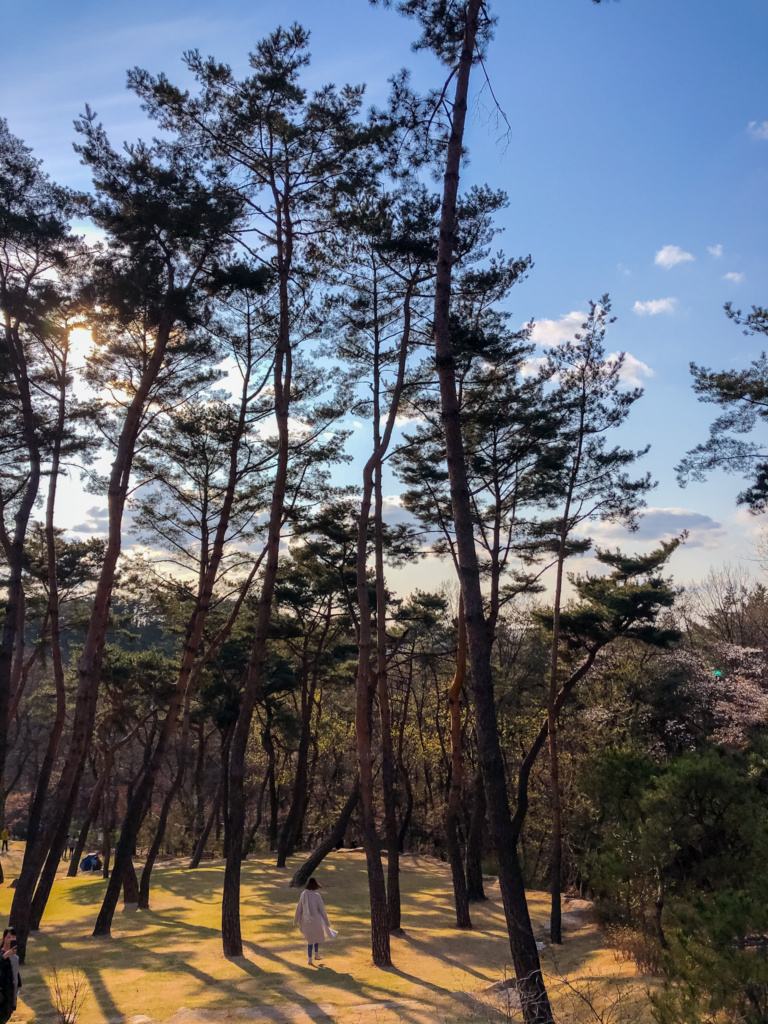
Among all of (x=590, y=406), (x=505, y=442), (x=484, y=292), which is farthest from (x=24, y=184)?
(x=590, y=406)

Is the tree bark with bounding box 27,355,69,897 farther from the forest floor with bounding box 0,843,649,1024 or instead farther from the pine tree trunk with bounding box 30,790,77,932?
the forest floor with bounding box 0,843,649,1024

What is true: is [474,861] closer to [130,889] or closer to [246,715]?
[130,889]

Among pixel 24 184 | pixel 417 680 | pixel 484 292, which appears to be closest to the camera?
pixel 24 184

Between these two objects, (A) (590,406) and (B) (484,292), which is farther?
(A) (590,406)

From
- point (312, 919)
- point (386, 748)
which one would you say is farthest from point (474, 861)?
point (312, 919)

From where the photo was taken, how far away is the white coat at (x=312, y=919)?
10.9 m

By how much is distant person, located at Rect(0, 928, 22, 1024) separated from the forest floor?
1.31 meters

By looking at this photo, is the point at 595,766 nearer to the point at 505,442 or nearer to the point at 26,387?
the point at 505,442

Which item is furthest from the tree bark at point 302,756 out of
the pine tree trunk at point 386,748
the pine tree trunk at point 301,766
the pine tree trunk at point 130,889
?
the pine tree trunk at point 386,748

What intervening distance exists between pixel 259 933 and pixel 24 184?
13977mm

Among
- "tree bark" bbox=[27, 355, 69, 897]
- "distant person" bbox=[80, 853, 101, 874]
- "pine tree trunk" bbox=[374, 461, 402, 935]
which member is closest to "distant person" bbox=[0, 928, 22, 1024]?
"tree bark" bbox=[27, 355, 69, 897]

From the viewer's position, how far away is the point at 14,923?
32.6ft

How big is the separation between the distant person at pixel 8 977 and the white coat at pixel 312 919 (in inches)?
194

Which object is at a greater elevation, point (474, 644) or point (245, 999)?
point (474, 644)
